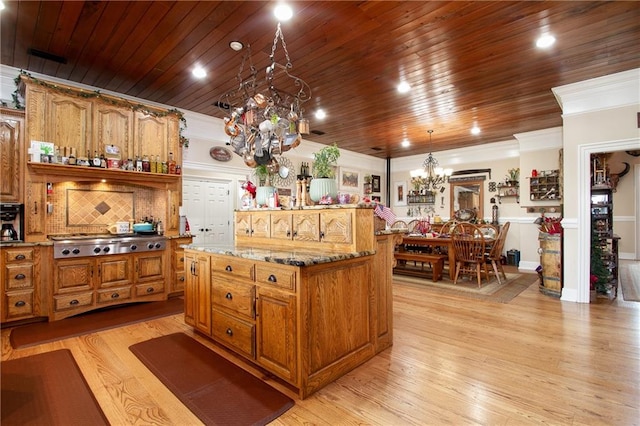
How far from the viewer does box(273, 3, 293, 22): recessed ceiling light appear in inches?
99.9

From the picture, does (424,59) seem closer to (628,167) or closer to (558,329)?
(558,329)

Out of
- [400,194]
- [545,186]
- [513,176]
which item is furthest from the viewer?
[400,194]

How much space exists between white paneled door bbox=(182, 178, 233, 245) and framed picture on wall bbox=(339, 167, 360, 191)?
3.47 metres

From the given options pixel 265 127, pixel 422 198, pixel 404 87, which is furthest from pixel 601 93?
pixel 422 198

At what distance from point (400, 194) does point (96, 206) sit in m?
7.79

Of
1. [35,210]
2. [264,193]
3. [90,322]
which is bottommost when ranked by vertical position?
[90,322]

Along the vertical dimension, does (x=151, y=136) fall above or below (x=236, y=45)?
below

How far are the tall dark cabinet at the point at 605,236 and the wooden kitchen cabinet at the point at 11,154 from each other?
777 cm

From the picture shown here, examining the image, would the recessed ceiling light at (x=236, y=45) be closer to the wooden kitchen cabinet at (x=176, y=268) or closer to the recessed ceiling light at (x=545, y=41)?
the wooden kitchen cabinet at (x=176, y=268)

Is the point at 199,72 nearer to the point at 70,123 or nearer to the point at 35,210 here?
the point at 70,123

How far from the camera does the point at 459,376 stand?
228 centimetres

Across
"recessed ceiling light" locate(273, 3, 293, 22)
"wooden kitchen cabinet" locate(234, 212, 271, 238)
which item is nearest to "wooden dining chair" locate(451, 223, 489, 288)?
"wooden kitchen cabinet" locate(234, 212, 271, 238)

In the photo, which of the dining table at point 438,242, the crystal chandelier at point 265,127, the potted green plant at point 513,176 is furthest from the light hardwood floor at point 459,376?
the potted green plant at point 513,176

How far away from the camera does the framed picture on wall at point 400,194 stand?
9.45 m
